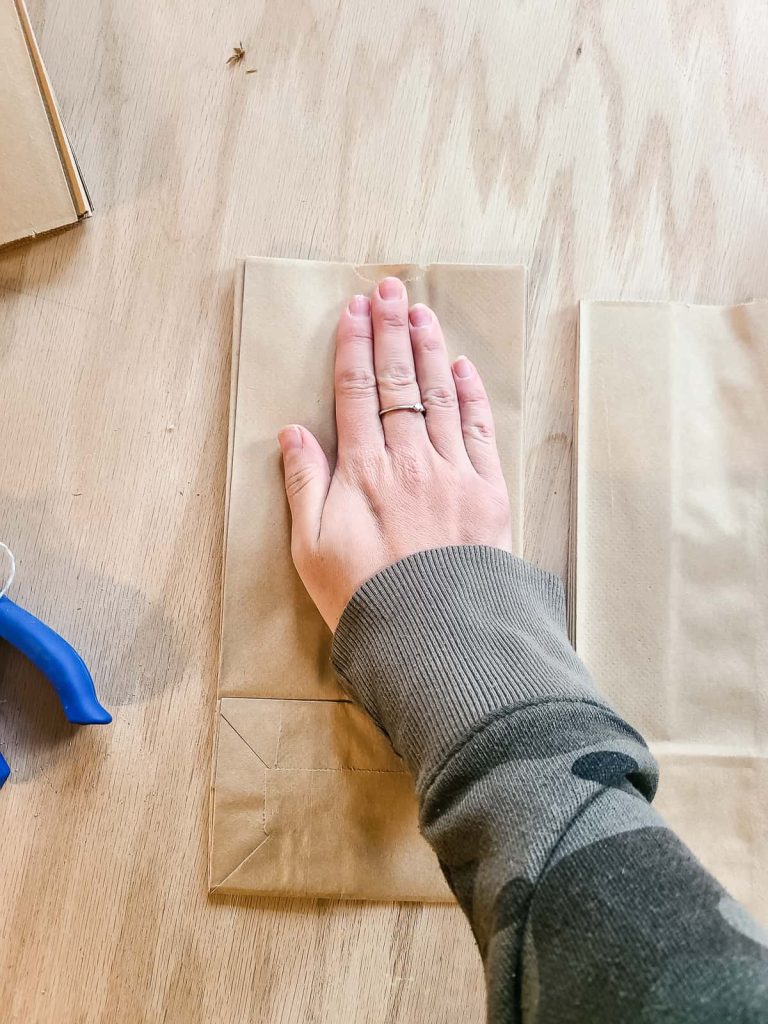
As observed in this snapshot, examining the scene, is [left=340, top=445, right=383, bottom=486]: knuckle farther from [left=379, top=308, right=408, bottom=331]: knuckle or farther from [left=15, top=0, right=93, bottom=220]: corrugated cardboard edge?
[left=15, top=0, right=93, bottom=220]: corrugated cardboard edge

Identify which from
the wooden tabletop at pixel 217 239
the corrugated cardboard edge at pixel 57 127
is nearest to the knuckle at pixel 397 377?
the wooden tabletop at pixel 217 239

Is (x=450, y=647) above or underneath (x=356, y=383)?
underneath

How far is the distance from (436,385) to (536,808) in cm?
36

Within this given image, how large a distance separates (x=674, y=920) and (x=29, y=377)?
63 centimetres

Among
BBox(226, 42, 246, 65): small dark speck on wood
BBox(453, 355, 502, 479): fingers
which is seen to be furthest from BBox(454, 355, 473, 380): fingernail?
BBox(226, 42, 246, 65): small dark speck on wood

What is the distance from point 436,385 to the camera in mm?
645

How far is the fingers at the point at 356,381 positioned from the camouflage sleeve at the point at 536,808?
0.40 ft

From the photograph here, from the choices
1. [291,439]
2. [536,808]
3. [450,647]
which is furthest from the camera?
[291,439]

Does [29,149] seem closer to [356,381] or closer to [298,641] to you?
[356,381]

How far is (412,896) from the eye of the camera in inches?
24.2

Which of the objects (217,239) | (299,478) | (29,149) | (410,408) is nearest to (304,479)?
(299,478)

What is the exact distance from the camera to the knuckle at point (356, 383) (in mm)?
637

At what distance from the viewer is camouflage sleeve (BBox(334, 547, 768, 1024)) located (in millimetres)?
355

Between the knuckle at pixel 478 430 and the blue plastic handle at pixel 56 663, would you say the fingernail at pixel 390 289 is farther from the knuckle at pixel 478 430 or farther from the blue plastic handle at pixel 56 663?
the blue plastic handle at pixel 56 663
